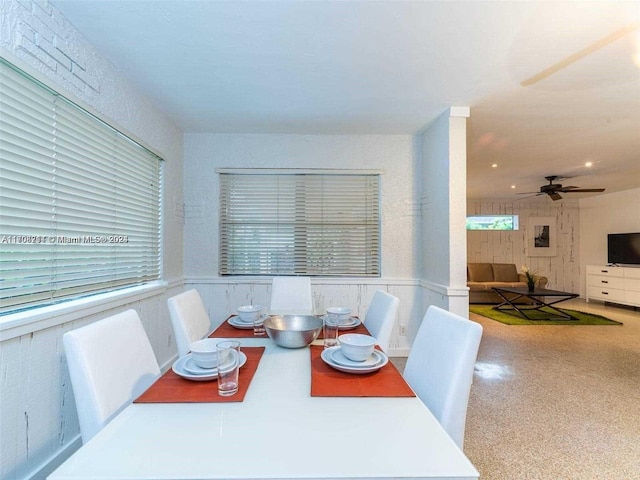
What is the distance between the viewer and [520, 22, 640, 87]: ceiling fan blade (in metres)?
1.71

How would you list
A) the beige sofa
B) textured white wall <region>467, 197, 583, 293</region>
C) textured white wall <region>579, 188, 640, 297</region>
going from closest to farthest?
1. textured white wall <region>579, 188, 640, 297</region>
2. the beige sofa
3. textured white wall <region>467, 197, 583, 293</region>

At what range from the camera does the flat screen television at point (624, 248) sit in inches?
238

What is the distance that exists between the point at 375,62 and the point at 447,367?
1881 millimetres

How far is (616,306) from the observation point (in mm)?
6324

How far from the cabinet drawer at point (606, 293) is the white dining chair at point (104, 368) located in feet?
26.4

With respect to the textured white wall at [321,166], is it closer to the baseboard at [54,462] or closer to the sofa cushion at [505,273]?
the baseboard at [54,462]

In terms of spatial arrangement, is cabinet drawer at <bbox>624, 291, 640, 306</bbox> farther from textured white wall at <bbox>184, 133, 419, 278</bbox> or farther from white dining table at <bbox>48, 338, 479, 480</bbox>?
white dining table at <bbox>48, 338, 479, 480</bbox>

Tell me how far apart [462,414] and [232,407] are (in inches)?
31.0

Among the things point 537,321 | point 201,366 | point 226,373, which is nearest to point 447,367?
point 226,373

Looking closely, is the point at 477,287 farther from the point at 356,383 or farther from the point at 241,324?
the point at 356,383

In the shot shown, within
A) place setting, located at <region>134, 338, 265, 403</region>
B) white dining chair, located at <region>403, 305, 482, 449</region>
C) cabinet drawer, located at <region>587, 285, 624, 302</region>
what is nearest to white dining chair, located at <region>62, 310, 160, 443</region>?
place setting, located at <region>134, 338, 265, 403</region>

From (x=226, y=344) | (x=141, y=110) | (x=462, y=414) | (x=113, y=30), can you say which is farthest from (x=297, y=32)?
(x=462, y=414)

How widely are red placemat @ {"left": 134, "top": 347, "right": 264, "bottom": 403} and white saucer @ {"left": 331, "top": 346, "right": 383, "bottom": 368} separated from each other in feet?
1.09

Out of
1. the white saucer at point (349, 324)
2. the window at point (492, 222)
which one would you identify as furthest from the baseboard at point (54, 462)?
the window at point (492, 222)
